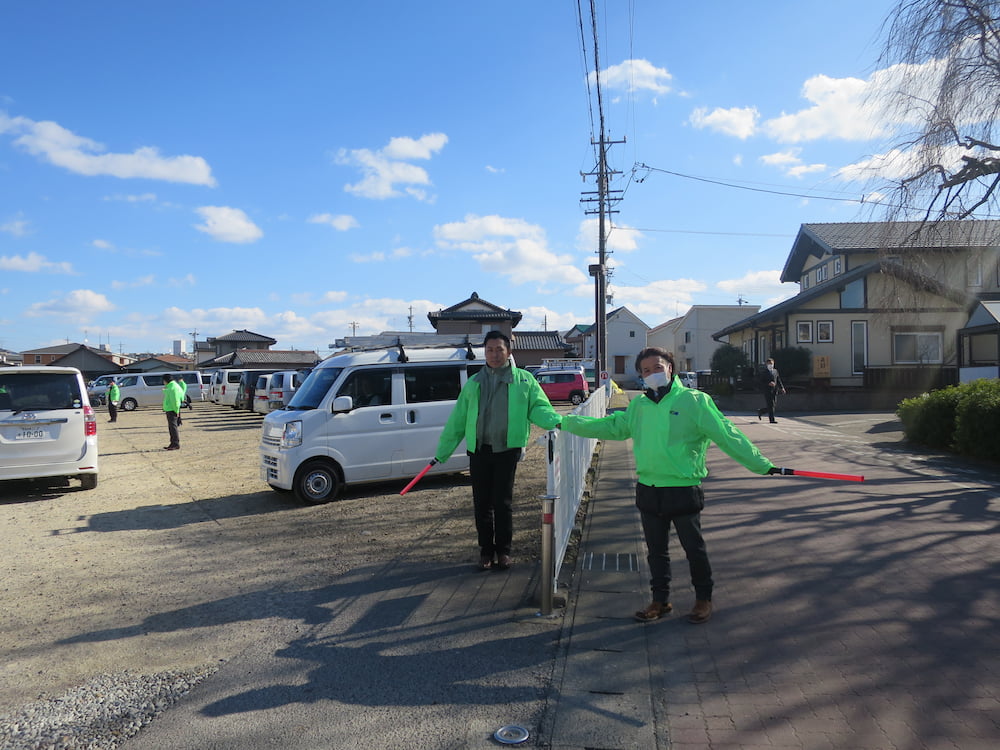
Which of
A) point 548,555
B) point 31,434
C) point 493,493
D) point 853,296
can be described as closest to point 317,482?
point 493,493

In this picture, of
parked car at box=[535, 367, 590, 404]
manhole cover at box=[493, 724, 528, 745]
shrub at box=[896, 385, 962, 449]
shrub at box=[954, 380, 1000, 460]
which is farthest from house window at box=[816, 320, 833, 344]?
manhole cover at box=[493, 724, 528, 745]

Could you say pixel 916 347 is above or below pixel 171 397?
above

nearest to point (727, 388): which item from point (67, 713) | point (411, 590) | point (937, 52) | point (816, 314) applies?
point (816, 314)

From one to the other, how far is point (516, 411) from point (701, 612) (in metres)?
1.92

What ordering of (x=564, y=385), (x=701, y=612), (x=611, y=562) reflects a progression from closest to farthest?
(x=701, y=612) → (x=611, y=562) → (x=564, y=385)

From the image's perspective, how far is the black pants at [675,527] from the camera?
4.11 m

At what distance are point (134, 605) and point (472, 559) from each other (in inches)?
102

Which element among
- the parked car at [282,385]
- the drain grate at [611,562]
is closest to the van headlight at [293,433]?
the drain grate at [611,562]

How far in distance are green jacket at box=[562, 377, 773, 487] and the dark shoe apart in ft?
2.69

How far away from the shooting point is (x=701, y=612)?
4309 millimetres

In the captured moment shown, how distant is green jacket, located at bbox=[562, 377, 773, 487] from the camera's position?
13.4 ft

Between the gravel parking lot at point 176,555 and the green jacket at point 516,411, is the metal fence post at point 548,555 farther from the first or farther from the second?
the gravel parking lot at point 176,555

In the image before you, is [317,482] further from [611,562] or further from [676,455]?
[676,455]

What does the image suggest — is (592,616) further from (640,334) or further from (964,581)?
(640,334)
